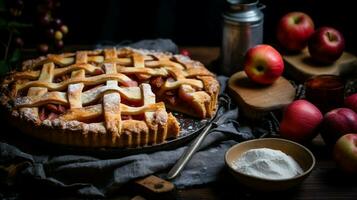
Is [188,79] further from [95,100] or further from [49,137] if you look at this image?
[49,137]

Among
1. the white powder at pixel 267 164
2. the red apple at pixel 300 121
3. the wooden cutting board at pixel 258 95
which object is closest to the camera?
the white powder at pixel 267 164

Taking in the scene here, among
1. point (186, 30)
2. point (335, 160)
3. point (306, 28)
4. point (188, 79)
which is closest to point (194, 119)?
point (188, 79)

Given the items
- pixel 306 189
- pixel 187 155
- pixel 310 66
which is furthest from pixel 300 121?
pixel 310 66

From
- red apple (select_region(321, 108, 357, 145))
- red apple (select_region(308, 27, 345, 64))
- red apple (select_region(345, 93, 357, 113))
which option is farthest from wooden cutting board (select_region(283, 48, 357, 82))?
red apple (select_region(321, 108, 357, 145))

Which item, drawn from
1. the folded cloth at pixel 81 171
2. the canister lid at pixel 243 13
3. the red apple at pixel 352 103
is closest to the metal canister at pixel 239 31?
the canister lid at pixel 243 13

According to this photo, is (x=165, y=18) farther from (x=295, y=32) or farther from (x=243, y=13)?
(x=295, y=32)

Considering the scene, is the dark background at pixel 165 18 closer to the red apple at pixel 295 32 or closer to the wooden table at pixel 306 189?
the red apple at pixel 295 32
